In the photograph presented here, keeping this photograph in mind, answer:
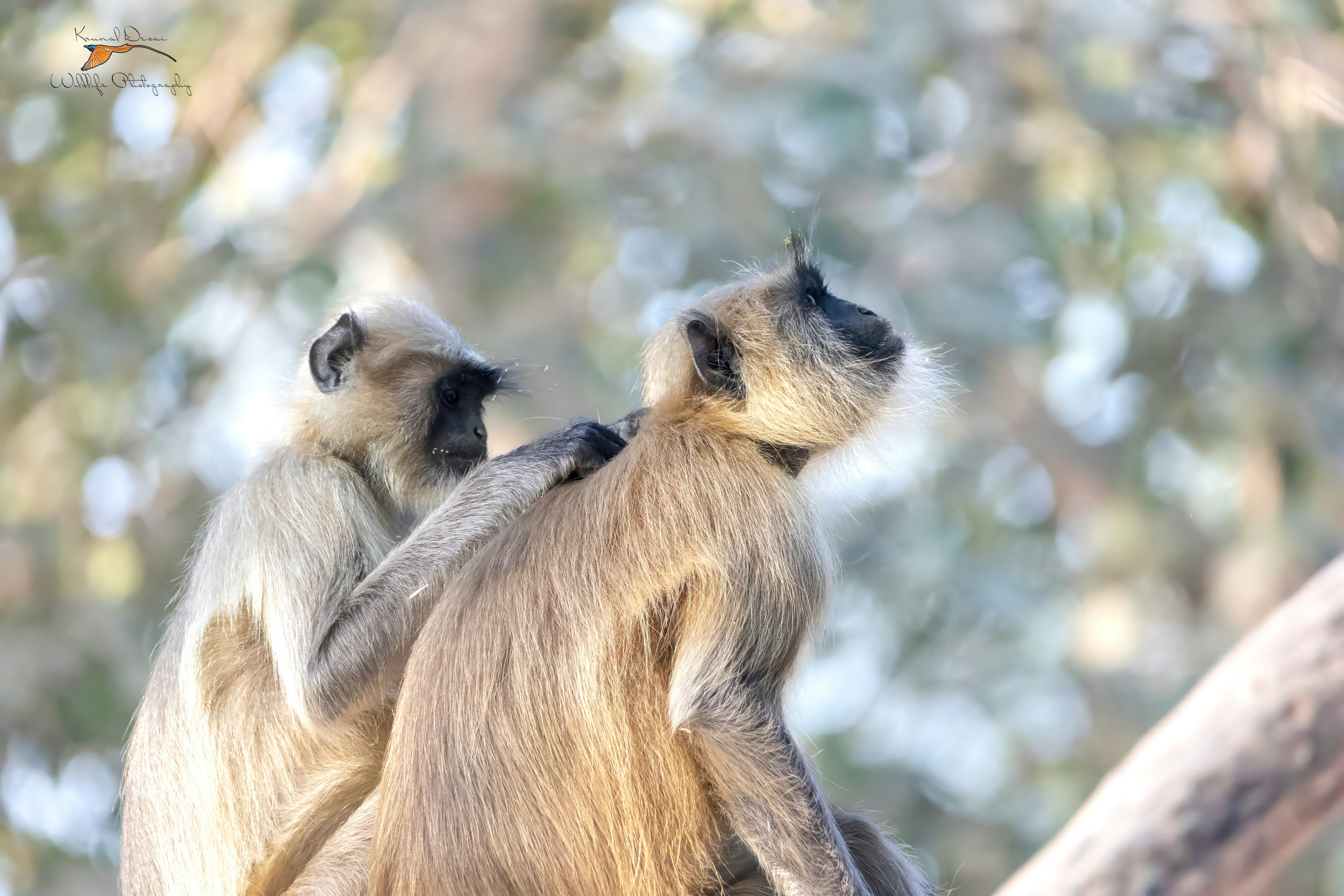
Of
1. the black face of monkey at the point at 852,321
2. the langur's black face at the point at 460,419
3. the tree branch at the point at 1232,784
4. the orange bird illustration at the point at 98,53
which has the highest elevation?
the orange bird illustration at the point at 98,53

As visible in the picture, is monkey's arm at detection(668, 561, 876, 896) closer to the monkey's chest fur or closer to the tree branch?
the monkey's chest fur

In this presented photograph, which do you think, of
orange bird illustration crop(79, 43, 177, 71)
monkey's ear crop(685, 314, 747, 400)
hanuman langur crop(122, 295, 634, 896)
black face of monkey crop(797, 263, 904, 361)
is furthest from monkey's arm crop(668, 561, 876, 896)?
orange bird illustration crop(79, 43, 177, 71)

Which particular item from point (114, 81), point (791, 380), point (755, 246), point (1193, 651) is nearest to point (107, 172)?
point (114, 81)

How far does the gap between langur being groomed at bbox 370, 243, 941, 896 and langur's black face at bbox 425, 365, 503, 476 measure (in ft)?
2.25

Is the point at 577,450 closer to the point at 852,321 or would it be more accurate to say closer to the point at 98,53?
the point at 852,321

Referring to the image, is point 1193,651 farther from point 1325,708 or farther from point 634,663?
point 634,663

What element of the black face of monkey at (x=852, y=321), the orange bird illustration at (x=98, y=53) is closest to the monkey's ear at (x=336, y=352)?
the black face of monkey at (x=852, y=321)

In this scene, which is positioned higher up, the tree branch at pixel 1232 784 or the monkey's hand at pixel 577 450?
the monkey's hand at pixel 577 450

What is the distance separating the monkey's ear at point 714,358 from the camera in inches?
108

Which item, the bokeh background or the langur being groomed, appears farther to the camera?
the bokeh background

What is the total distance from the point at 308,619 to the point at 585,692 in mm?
830

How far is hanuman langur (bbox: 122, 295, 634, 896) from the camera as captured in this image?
286cm

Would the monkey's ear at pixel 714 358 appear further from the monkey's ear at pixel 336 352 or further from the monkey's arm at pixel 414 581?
the monkey's ear at pixel 336 352

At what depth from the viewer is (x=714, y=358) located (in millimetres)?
2781
